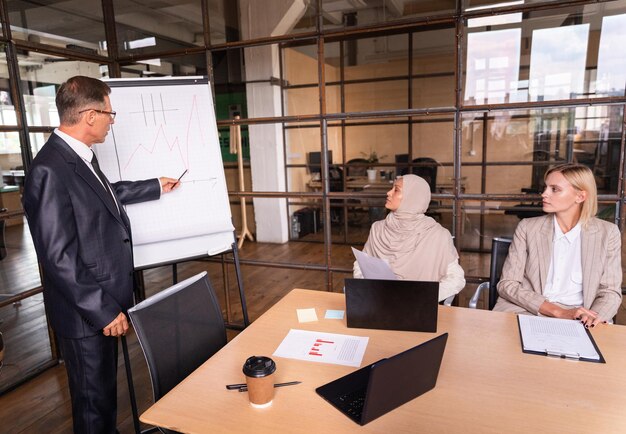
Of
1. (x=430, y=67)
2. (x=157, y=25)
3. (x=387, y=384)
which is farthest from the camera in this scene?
(x=430, y=67)

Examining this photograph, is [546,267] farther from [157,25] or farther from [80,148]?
[157,25]

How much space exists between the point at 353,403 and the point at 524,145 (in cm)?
453

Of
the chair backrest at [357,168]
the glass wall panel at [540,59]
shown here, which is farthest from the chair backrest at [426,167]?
the glass wall panel at [540,59]

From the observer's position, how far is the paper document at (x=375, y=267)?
1620 millimetres

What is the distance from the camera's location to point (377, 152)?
18.7 ft

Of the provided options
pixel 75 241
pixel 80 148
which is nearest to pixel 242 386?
pixel 75 241

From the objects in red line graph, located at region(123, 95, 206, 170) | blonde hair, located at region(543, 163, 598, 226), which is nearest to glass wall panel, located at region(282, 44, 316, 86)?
red line graph, located at region(123, 95, 206, 170)

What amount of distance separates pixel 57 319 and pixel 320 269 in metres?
1.50

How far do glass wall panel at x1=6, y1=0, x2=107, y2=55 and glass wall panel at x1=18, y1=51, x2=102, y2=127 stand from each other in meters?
0.13

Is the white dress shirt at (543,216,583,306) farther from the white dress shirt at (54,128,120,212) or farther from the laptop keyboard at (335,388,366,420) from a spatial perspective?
the white dress shirt at (54,128,120,212)

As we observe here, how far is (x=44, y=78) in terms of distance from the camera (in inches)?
161

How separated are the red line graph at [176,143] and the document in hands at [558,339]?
1803mm

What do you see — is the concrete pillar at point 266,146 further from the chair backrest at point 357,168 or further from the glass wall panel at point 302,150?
the chair backrest at point 357,168

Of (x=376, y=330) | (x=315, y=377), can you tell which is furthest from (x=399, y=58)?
(x=315, y=377)
